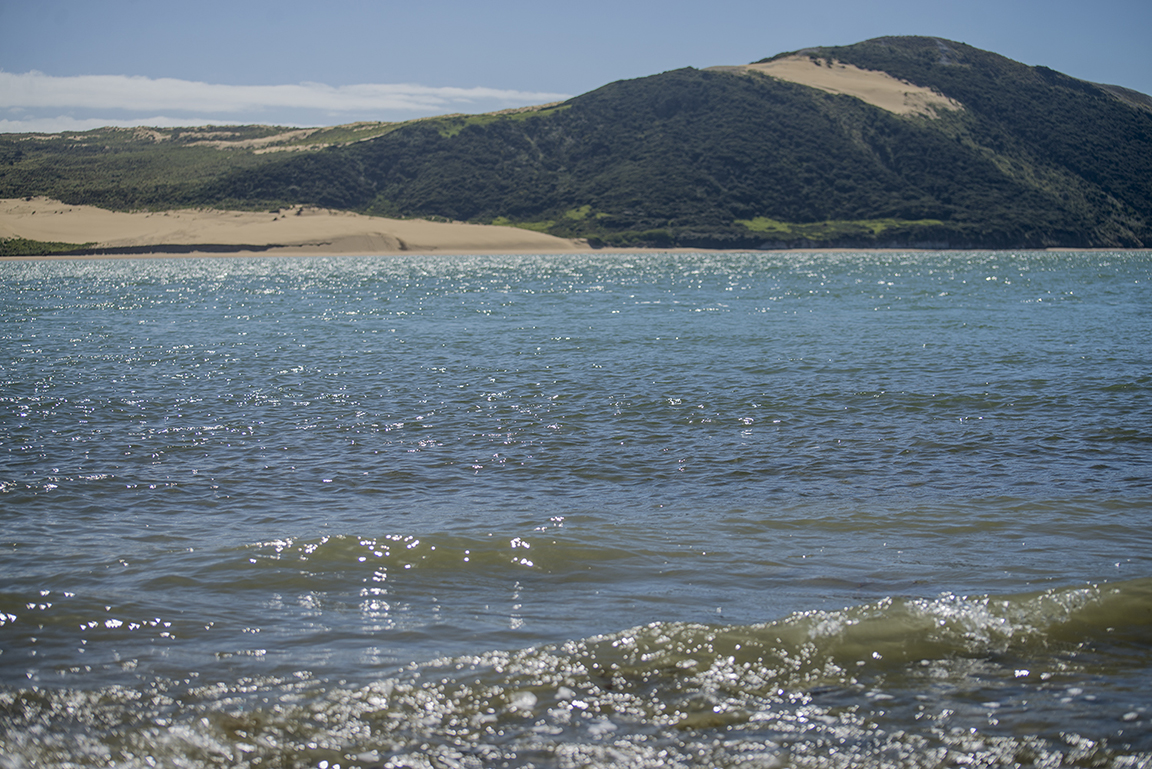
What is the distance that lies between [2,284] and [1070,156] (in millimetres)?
178901

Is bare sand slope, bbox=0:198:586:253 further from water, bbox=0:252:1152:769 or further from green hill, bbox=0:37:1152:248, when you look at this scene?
water, bbox=0:252:1152:769

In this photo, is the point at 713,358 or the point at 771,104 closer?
the point at 713,358

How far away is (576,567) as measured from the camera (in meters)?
7.93

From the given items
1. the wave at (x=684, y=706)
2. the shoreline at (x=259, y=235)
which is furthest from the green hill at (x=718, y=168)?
the wave at (x=684, y=706)

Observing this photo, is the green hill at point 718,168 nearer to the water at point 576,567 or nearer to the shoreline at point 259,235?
the shoreline at point 259,235

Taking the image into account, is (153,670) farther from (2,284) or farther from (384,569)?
(2,284)

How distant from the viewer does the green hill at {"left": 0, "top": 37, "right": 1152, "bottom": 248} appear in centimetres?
14512

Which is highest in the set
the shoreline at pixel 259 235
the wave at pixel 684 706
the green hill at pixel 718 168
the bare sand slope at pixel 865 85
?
the bare sand slope at pixel 865 85

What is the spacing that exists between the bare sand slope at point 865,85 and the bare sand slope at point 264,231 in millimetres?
80102

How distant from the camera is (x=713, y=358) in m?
22.4

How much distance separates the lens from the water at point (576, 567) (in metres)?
5.03

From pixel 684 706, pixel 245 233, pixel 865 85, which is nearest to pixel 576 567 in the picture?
pixel 684 706

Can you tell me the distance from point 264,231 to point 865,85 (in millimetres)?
128902

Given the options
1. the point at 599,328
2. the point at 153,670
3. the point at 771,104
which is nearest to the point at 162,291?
the point at 599,328
